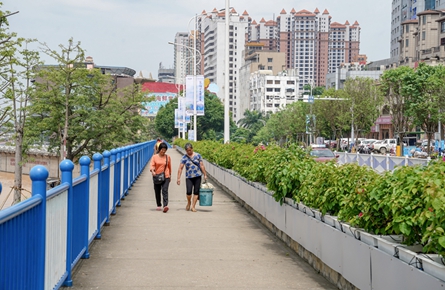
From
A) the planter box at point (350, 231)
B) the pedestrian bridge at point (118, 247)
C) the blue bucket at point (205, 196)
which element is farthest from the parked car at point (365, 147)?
the planter box at point (350, 231)

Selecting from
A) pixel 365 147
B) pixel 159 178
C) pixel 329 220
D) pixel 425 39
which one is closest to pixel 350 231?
pixel 329 220

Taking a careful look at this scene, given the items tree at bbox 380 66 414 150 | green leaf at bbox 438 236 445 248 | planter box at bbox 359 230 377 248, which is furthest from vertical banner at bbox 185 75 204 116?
green leaf at bbox 438 236 445 248

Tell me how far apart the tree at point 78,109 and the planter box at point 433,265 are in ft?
107

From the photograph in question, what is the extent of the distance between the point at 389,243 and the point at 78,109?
33.5m

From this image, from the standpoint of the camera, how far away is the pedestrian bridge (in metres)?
5.24

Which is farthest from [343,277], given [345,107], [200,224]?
[345,107]

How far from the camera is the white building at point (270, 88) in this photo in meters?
182

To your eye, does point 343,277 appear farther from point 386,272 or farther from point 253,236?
point 253,236

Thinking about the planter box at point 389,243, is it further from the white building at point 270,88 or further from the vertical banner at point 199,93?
the white building at point 270,88

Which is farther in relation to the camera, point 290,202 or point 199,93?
point 199,93

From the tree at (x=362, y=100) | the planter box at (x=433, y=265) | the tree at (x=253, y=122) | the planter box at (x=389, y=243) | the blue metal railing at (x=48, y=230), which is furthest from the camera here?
the tree at (x=253, y=122)

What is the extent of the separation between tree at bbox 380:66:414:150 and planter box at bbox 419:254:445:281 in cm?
Result: 6217

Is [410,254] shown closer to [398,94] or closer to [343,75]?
[398,94]

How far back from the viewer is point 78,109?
38281 mm
